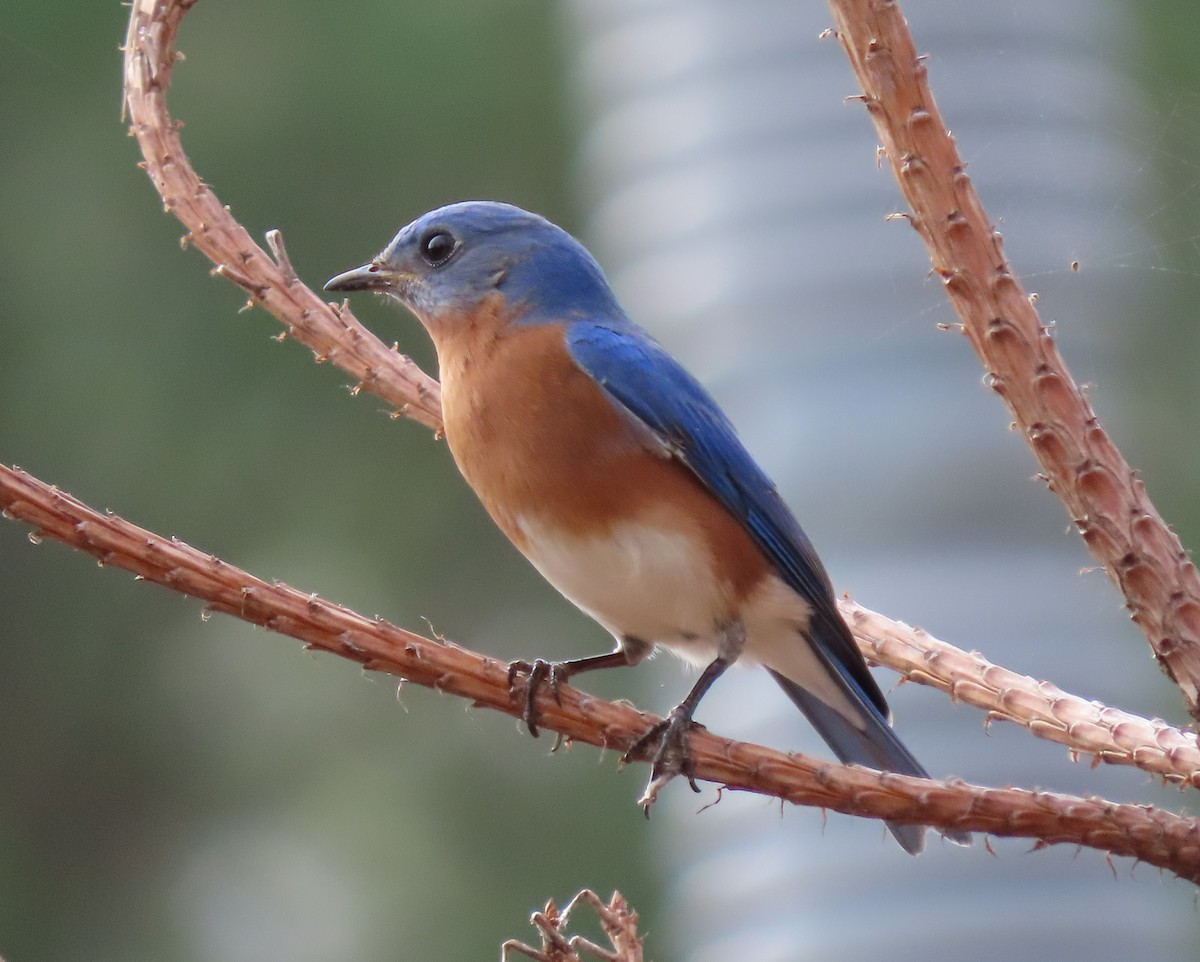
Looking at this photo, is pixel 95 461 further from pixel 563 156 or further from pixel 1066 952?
pixel 1066 952

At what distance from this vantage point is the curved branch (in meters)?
2.02

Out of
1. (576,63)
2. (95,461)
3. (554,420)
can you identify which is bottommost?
(554,420)

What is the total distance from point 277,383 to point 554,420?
5.35m

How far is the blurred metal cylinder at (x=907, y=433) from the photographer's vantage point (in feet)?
18.3

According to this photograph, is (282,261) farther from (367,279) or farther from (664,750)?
(664,750)

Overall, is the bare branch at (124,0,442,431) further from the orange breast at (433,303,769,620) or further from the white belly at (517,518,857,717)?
the white belly at (517,518,857,717)

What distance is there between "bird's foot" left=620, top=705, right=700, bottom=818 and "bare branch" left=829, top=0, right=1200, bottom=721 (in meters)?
0.63

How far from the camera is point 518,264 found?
12.2 ft

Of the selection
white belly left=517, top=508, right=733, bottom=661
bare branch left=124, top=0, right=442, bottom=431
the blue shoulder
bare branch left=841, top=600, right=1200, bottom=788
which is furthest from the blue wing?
bare branch left=124, top=0, right=442, bottom=431

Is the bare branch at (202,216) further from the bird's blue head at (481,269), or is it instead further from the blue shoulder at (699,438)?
the bird's blue head at (481,269)

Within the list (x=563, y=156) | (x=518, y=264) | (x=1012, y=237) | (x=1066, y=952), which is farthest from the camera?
(x=563, y=156)

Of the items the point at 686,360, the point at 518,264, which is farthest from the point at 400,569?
the point at 518,264

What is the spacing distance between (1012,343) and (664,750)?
2.91ft

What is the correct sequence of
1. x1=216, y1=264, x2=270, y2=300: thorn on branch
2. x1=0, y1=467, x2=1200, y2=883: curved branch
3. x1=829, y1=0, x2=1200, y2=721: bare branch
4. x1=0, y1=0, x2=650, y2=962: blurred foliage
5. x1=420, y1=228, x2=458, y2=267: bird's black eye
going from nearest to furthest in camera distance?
x1=0, y1=467, x2=1200, y2=883: curved branch → x1=829, y1=0, x2=1200, y2=721: bare branch → x1=216, y1=264, x2=270, y2=300: thorn on branch → x1=420, y1=228, x2=458, y2=267: bird's black eye → x1=0, y1=0, x2=650, y2=962: blurred foliage
